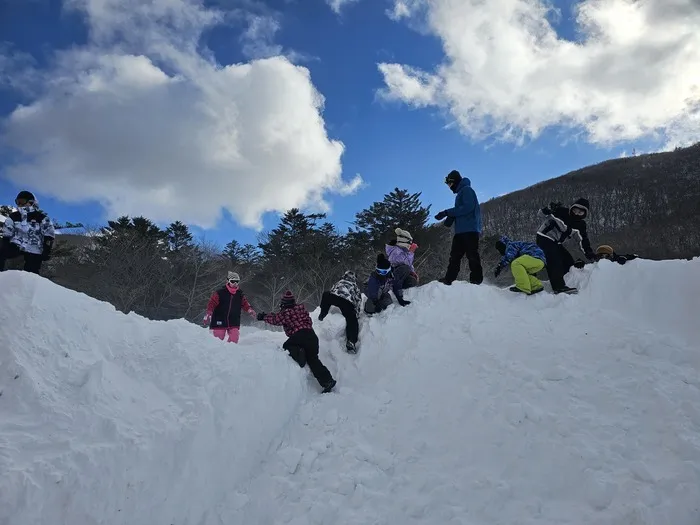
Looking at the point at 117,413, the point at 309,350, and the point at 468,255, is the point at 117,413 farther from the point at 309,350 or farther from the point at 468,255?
the point at 468,255

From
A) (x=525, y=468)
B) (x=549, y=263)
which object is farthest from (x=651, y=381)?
(x=549, y=263)

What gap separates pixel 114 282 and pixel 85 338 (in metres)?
21.7

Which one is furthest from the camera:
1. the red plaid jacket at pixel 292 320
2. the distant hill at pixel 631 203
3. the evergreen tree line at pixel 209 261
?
the distant hill at pixel 631 203

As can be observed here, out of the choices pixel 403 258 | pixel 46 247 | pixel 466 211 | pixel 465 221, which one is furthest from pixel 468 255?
pixel 46 247

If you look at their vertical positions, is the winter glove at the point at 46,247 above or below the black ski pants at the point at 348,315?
above

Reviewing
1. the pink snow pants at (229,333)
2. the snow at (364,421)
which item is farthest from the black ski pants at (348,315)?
the pink snow pants at (229,333)

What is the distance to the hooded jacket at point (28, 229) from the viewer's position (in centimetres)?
585

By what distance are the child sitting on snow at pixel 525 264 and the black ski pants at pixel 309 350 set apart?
3289 mm

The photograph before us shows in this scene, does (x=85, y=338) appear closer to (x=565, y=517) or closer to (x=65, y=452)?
(x=65, y=452)

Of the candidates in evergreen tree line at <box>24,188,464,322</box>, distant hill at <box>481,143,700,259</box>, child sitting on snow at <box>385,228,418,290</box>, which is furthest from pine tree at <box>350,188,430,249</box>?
child sitting on snow at <box>385,228,418,290</box>

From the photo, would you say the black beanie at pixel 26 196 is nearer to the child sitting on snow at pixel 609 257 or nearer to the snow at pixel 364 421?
the snow at pixel 364 421

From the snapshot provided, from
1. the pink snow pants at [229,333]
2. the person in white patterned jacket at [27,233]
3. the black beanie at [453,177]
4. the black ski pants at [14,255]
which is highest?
the black beanie at [453,177]

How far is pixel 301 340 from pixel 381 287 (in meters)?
2.17

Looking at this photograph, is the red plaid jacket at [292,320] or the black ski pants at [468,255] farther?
the black ski pants at [468,255]
